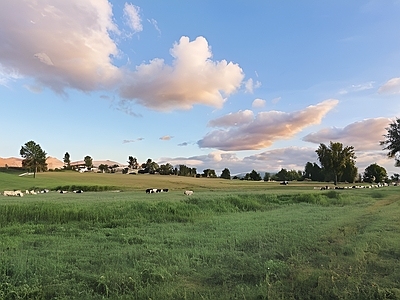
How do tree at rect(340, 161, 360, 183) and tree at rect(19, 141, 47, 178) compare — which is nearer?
tree at rect(19, 141, 47, 178)

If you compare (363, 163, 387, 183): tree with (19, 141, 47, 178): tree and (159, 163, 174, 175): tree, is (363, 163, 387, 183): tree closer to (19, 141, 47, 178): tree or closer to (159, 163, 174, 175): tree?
(159, 163, 174, 175): tree

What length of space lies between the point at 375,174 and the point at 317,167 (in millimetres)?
17496

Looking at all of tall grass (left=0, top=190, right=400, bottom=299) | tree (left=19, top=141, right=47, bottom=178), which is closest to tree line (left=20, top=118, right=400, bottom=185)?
tree (left=19, top=141, right=47, bottom=178)

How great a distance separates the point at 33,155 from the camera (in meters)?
86.3

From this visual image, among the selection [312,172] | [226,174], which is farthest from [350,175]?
[226,174]

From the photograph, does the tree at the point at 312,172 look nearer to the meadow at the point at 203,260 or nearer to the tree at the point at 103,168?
the tree at the point at 103,168

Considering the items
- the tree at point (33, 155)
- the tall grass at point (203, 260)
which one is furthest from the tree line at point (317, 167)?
the tall grass at point (203, 260)

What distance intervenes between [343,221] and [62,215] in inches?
571

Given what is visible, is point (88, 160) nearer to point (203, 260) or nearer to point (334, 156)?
point (334, 156)

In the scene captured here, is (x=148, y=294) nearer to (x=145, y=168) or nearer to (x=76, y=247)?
(x=76, y=247)

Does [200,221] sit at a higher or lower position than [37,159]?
lower

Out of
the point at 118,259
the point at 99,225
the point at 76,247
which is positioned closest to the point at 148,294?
the point at 118,259

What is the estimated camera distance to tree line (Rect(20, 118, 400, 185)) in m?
70.6

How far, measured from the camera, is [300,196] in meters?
32.2
